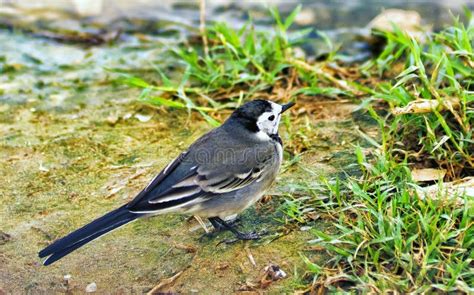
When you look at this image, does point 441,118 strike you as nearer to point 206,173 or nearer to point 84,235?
point 206,173

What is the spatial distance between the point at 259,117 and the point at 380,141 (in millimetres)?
1037

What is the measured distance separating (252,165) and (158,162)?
1116 mm

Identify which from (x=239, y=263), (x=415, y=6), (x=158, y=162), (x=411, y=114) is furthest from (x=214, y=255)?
(x=415, y=6)

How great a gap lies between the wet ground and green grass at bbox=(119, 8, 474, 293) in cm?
16

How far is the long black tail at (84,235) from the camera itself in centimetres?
436

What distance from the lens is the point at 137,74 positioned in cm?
739

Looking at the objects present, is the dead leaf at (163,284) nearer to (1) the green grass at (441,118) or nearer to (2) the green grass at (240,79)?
(1) the green grass at (441,118)

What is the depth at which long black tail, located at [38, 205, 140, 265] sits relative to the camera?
14.3ft

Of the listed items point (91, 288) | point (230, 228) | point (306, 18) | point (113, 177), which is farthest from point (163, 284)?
point (306, 18)

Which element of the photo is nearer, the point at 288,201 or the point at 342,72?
the point at 288,201

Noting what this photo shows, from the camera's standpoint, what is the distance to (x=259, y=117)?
5246mm

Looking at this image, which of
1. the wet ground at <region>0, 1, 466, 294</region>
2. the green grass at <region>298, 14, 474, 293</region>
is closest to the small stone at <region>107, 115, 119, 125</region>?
the wet ground at <region>0, 1, 466, 294</region>

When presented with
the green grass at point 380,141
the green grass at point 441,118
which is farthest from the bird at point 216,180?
the green grass at point 441,118

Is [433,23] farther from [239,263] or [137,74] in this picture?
[239,263]
